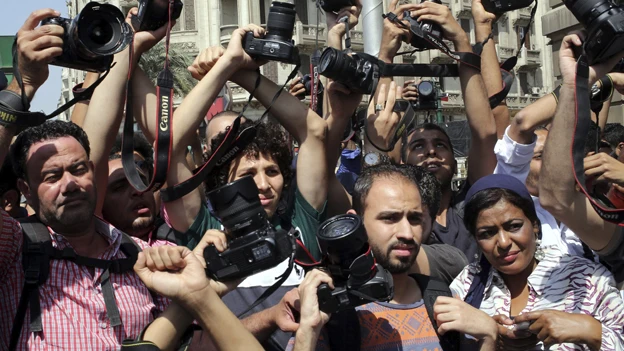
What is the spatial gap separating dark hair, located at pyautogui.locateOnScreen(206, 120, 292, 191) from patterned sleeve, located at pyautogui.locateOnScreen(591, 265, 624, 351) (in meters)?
1.50

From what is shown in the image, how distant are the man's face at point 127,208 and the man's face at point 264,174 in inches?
27.2

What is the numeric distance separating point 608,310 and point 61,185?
223 centimetres

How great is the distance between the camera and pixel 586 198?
307 centimetres

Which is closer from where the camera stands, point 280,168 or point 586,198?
point 586,198

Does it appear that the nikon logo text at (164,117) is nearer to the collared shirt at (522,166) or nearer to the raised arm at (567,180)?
the raised arm at (567,180)

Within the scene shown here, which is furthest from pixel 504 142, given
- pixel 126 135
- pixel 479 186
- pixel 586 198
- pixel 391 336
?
pixel 126 135

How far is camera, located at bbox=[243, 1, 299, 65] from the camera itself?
3.43 meters

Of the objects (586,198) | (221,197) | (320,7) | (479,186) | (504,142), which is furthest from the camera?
(320,7)

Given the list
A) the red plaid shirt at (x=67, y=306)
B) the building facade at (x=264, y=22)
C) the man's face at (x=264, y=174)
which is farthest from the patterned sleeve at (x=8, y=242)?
the building facade at (x=264, y=22)

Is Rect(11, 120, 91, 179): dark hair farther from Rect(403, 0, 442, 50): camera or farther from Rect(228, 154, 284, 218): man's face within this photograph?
Rect(403, 0, 442, 50): camera

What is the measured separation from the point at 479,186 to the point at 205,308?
1500 millimetres

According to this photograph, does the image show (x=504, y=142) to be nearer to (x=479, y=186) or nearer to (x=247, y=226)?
(x=479, y=186)

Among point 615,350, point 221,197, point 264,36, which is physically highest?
point 264,36

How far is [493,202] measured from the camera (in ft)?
11.0
